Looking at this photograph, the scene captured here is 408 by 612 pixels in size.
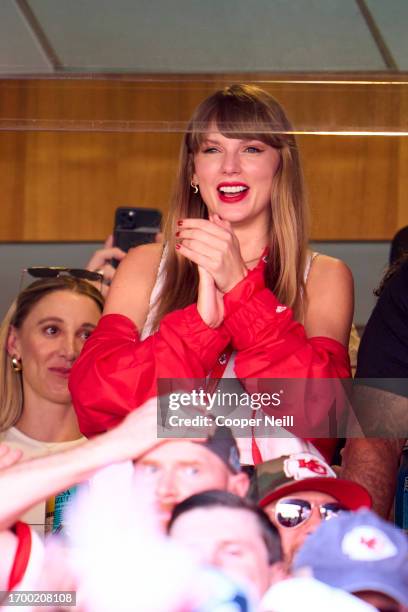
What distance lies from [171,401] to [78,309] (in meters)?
1.05

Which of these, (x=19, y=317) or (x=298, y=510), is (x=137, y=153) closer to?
(x=19, y=317)

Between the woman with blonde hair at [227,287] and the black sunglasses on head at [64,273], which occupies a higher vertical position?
the black sunglasses on head at [64,273]

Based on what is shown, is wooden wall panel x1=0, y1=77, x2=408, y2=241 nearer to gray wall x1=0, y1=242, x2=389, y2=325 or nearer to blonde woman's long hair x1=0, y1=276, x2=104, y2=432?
gray wall x1=0, y1=242, x2=389, y2=325

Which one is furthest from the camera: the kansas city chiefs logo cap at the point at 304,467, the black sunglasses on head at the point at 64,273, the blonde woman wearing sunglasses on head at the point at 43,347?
the black sunglasses on head at the point at 64,273

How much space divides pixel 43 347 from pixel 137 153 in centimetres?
97

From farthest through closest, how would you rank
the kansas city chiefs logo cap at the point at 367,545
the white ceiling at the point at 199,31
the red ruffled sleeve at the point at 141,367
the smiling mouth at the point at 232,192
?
the smiling mouth at the point at 232,192
the white ceiling at the point at 199,31
the red ruffled sleeve at the point at 141,367
the kansas city chiefs logo cap at the point at 367,545

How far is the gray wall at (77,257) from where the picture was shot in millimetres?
2943

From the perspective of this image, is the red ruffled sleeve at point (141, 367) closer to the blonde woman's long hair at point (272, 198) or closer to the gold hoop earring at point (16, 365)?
the blonde woman's long hair at point (272, 198)

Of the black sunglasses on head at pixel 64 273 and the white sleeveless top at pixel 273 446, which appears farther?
the black sunglasses on head at pixel 64 273

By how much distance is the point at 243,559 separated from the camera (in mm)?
1294

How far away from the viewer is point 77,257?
3.36 metres

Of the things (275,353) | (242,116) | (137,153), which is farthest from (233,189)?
(137,153)

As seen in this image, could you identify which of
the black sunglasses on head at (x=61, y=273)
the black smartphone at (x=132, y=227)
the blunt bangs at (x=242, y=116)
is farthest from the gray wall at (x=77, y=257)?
the blunt bangs at (x=242, y=116)

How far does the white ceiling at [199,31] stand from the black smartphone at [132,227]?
34.2 inches
